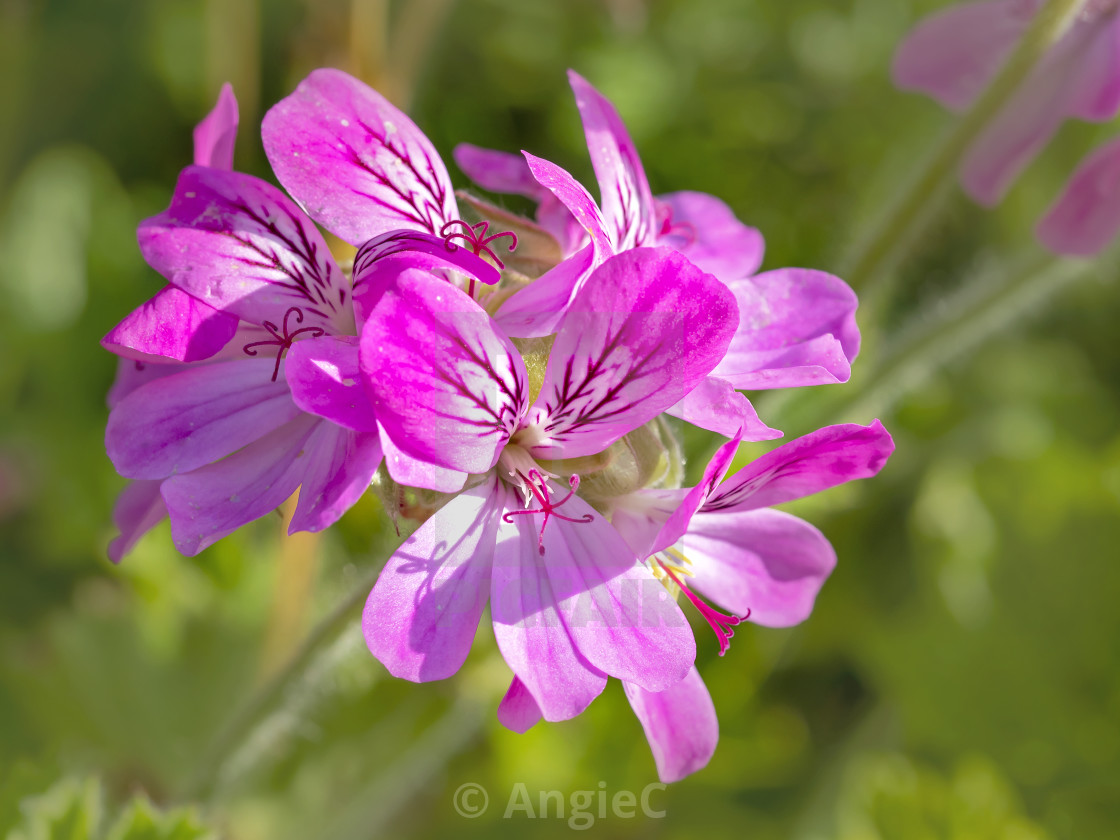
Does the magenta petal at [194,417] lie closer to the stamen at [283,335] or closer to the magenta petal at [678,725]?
the stamen at [283,335]

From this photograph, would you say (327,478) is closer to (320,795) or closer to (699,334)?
(699,334)

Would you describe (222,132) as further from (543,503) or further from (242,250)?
(543,503)

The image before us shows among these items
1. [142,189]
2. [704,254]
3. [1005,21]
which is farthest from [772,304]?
[142,189]

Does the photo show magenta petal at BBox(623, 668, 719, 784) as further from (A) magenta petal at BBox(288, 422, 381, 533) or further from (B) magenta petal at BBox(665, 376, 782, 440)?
(A) magenta petal at BBox(288, 422, 381, 533)
